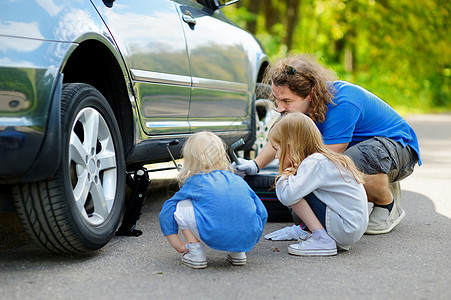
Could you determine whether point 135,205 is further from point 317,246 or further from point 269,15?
point 269,15

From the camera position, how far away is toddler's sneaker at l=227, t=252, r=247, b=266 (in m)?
3.17

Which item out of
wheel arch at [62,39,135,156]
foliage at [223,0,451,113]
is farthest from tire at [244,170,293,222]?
foliage at [223,0,451,113]

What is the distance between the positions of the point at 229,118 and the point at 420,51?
53.2 ft

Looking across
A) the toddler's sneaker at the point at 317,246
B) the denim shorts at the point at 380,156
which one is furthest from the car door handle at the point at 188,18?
the toddler's sneaker at the point at 317,246

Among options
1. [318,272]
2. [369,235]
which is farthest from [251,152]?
[318,272]

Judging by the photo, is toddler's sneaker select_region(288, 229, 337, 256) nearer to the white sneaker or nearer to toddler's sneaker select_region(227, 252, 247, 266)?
toddler's sneaker select_region(227, 252, 247, 266)

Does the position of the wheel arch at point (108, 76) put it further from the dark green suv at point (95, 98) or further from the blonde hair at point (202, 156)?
the blonde hair at point (202, 156)

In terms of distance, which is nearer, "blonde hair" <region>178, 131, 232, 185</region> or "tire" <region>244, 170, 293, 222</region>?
"blonde hair" <region>178, 131, 232, 185</region>

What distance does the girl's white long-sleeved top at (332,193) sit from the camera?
3.43 m

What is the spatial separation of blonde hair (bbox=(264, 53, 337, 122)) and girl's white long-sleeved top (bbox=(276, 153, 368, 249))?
0.51 meters

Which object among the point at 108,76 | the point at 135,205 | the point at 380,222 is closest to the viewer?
the point at 108,76

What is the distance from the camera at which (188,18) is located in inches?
170

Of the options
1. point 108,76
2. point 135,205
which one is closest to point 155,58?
point 108,76

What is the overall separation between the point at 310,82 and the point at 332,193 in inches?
29.6
